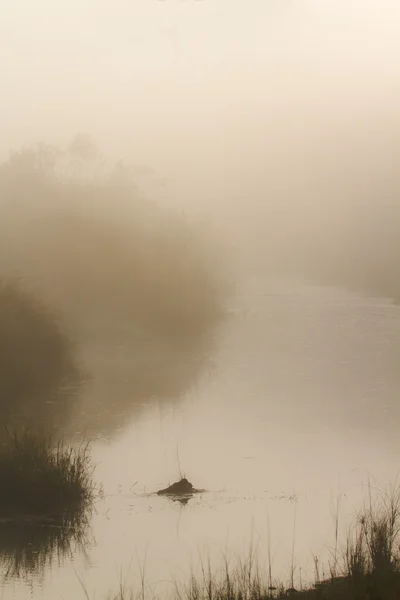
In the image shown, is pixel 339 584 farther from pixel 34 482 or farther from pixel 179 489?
pixel 179 489

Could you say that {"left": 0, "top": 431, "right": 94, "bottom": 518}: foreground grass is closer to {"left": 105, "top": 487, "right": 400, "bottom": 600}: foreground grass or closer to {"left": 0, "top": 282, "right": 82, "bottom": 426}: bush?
{"left": 105, "top": 487, "right": 400, "bottom": 600}: foreground grass

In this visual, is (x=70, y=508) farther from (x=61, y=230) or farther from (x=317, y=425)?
(x=61, y=230)

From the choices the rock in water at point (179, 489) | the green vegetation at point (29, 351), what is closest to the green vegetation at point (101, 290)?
the green vegetation at point (29, 351)

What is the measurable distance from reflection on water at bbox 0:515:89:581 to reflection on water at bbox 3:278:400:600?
199 millimetres

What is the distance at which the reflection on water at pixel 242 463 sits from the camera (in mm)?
10680

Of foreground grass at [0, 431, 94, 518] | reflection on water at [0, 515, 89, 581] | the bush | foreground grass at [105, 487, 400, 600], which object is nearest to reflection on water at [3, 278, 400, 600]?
reflection on water at [0, 515, 89, 581]

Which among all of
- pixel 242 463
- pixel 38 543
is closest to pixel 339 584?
pixel 38 543

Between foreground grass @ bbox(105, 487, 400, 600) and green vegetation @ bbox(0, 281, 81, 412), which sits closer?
foreground grass @ bbox(105, 487, 400, 600)

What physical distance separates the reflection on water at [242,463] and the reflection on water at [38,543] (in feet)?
0.65

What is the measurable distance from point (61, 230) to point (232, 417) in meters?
30.1

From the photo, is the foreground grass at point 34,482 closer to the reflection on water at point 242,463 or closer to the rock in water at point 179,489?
the reflection on water at point 242,463

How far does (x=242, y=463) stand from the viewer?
16.3 meters

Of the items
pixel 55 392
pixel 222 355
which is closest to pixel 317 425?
pixel 55 392

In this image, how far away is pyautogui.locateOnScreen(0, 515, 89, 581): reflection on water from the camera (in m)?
10.3
